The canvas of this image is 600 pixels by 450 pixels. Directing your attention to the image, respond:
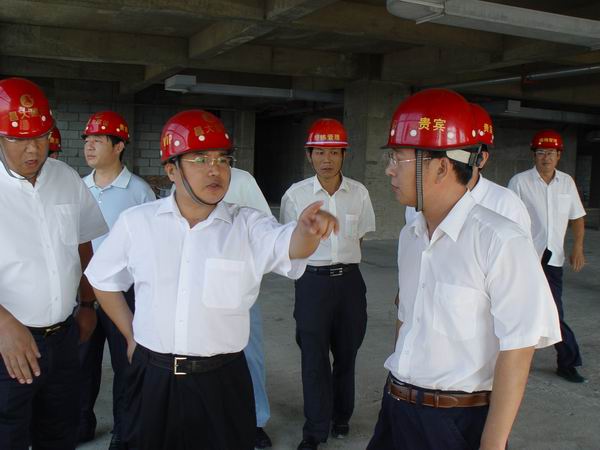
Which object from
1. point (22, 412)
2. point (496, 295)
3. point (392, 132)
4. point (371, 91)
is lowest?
point (22, 412)

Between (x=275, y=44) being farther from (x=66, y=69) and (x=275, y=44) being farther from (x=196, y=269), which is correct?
(x=196, y=269)

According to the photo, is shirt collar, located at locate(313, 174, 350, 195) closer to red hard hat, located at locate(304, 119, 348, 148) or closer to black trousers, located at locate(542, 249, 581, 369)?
red hard hat, located at locate(304, 119, 348, 148)

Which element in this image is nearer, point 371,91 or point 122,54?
point 122,54

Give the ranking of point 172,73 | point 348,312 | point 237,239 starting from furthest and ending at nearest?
point 172,73 → point 348,312 → point 237,239

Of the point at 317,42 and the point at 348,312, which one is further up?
the point at 317,42

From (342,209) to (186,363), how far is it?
2.02 metres

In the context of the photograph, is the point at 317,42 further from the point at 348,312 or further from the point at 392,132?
the point at 392,132

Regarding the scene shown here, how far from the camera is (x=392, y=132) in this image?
2051mm

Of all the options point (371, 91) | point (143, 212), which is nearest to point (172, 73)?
point (371, 91)

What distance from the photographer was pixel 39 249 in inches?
101

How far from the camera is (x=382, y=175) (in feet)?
39.5

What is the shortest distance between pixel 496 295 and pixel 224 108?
51.6ft

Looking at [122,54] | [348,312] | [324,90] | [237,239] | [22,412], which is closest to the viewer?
[237,239]

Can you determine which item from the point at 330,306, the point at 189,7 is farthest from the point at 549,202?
the point at 189,7
